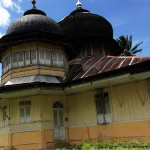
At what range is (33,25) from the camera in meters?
12.7

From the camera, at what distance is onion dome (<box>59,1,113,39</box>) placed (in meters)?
16.2

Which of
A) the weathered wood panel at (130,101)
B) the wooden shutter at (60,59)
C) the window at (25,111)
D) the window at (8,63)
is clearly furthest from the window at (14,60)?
the weathered wood panel at (130,101)

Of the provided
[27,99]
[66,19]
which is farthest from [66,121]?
[66,19]

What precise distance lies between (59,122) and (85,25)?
8.31 m

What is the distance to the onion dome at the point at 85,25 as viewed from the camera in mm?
16234

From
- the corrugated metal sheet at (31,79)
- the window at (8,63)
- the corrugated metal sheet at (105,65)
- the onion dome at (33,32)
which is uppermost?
the onion dome at (33,32)

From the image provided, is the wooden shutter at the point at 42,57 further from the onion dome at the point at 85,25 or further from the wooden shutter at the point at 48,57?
the onion dome at the point at 85,25

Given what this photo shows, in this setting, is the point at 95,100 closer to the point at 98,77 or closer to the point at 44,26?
the point at 98,77

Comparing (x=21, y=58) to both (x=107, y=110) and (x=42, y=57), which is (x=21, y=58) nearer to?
(x=42, y=57)

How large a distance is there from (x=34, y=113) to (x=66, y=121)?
6.24 feet

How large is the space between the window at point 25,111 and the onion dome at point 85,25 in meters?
7.15

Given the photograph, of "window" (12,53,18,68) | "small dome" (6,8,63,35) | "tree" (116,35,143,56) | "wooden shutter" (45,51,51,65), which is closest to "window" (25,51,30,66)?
"window" (12,53,18,68)

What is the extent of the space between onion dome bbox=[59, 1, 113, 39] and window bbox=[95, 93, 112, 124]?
21.4ft

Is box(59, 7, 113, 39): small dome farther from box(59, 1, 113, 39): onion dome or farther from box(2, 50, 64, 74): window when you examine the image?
box(2, 50, 64, 74): window
